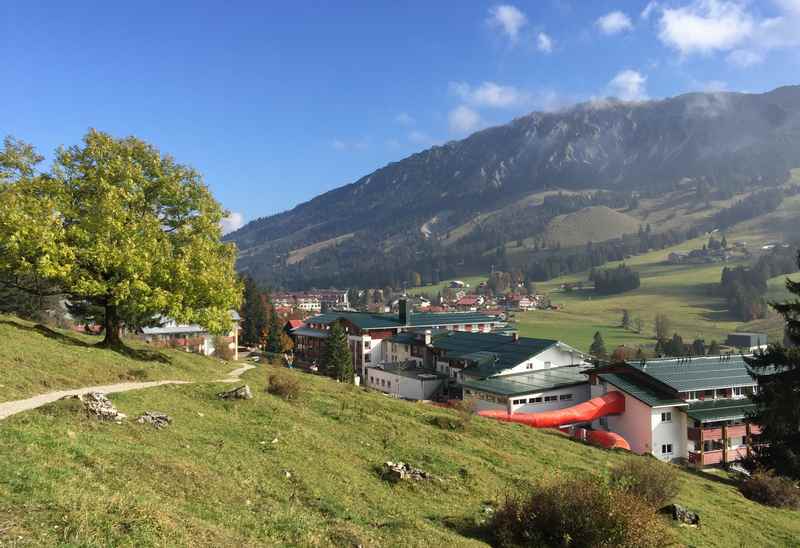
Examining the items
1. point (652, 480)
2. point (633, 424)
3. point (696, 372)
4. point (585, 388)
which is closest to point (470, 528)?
point (652, 480)

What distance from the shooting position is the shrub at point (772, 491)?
90.3ft

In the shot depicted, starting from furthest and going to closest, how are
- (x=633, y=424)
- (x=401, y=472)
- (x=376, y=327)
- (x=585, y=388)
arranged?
(x=376, y=327)
(x=585, y=388)
(x=633, y=424)
(x=401, y=472)

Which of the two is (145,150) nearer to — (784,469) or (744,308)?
(784,469)

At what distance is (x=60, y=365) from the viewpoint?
77.6 ft

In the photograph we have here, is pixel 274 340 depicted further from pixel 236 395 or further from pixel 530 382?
pixel 236 395

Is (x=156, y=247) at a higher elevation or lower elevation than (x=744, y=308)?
higher

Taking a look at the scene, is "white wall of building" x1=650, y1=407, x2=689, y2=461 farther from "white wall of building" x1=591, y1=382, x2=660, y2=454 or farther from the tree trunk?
the tree trunk

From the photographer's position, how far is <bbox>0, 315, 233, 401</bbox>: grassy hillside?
2028 centimetres

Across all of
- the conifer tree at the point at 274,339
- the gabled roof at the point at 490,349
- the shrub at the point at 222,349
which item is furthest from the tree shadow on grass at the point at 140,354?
the conifer tree at the point at 274,339

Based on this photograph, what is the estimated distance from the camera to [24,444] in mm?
12383

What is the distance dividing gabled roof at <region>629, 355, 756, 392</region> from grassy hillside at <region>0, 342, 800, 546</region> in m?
31.7

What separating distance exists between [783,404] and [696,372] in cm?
2819

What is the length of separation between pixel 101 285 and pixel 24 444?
17.0 meters

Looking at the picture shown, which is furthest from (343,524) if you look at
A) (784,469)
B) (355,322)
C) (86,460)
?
(355,322)
